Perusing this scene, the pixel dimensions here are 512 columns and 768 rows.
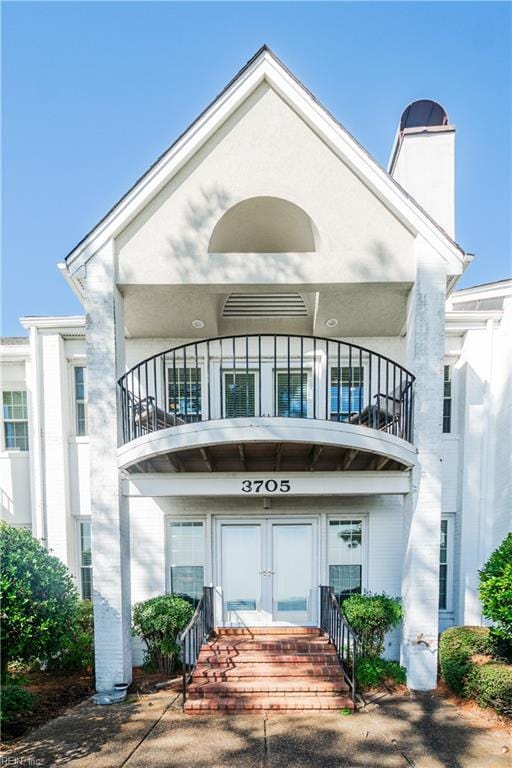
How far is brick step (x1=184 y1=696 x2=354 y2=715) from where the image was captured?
18.7 ft

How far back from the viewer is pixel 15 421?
9031mm

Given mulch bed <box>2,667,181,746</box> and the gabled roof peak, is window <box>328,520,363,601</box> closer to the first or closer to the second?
mulch bed <box>2,667,181,746</box>

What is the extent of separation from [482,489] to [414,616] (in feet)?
9.90

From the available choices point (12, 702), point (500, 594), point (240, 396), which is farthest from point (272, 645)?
point (240, 396)

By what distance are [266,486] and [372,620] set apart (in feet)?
9.10

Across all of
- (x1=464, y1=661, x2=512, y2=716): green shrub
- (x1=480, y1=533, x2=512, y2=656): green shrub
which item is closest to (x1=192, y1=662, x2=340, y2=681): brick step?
(x1=464, y1=661, x2=512, y2=716): green shrub

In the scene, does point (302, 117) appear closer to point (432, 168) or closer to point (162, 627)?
point (432, 168)

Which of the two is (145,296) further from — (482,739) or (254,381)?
(482,739)

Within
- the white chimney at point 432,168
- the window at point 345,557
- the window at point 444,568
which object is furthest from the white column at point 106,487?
the white chimney at point 432,168

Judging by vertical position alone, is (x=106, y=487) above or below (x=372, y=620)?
above

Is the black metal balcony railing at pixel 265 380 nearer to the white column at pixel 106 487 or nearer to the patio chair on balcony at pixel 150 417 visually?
the patio chair on balcony at pixel 150 417

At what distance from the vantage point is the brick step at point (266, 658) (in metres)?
6.53

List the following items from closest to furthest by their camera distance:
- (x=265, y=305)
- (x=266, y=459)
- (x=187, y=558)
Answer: (x=266, y=459) < (x=187, y=558) < (x=265, y=305)

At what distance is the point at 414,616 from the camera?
6383 mm
